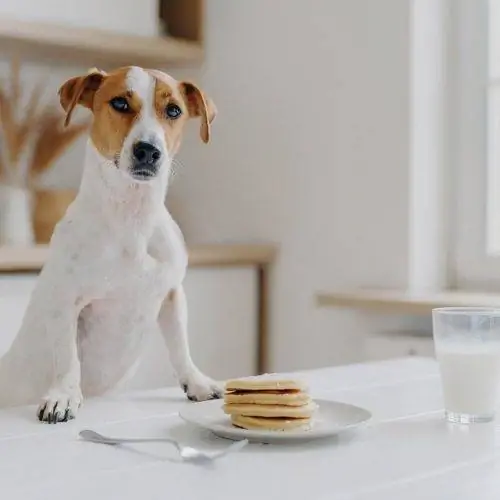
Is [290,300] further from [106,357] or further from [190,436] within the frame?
[190,436]

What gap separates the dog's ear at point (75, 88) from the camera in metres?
1.29

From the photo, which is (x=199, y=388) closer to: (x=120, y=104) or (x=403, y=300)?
(x=120, y=104)

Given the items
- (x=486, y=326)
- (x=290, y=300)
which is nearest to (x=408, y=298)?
(x=290, y=300)

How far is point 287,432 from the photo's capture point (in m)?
0.90

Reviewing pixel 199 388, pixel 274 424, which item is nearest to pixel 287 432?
pixel 274 424

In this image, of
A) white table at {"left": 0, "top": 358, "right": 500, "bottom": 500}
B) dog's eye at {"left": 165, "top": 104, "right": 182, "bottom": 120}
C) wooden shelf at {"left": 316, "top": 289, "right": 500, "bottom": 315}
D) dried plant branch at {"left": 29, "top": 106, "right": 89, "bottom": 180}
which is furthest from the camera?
dried plant branch at {"left": 29, "top": 106, "right": 89, "bottom": 180}

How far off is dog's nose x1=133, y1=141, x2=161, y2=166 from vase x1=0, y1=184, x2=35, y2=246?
2.99 feet

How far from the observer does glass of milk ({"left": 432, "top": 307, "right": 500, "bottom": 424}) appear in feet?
3.33

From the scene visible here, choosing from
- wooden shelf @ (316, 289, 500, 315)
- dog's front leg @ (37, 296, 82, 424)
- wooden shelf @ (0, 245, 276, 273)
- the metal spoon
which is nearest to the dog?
dog's front leg @ (37, 296, 82, 424)

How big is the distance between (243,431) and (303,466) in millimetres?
98

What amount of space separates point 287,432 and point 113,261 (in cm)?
42

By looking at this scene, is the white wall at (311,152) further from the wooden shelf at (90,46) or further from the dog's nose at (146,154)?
the dog's nose at (146,154)

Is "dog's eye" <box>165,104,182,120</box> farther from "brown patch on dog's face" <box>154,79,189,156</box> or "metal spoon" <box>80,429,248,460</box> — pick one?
"metal spoon" <box>80,429,248,460</box>

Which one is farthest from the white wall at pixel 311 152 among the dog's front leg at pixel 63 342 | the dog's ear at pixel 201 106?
the dog's front leg at pixel 63 342
